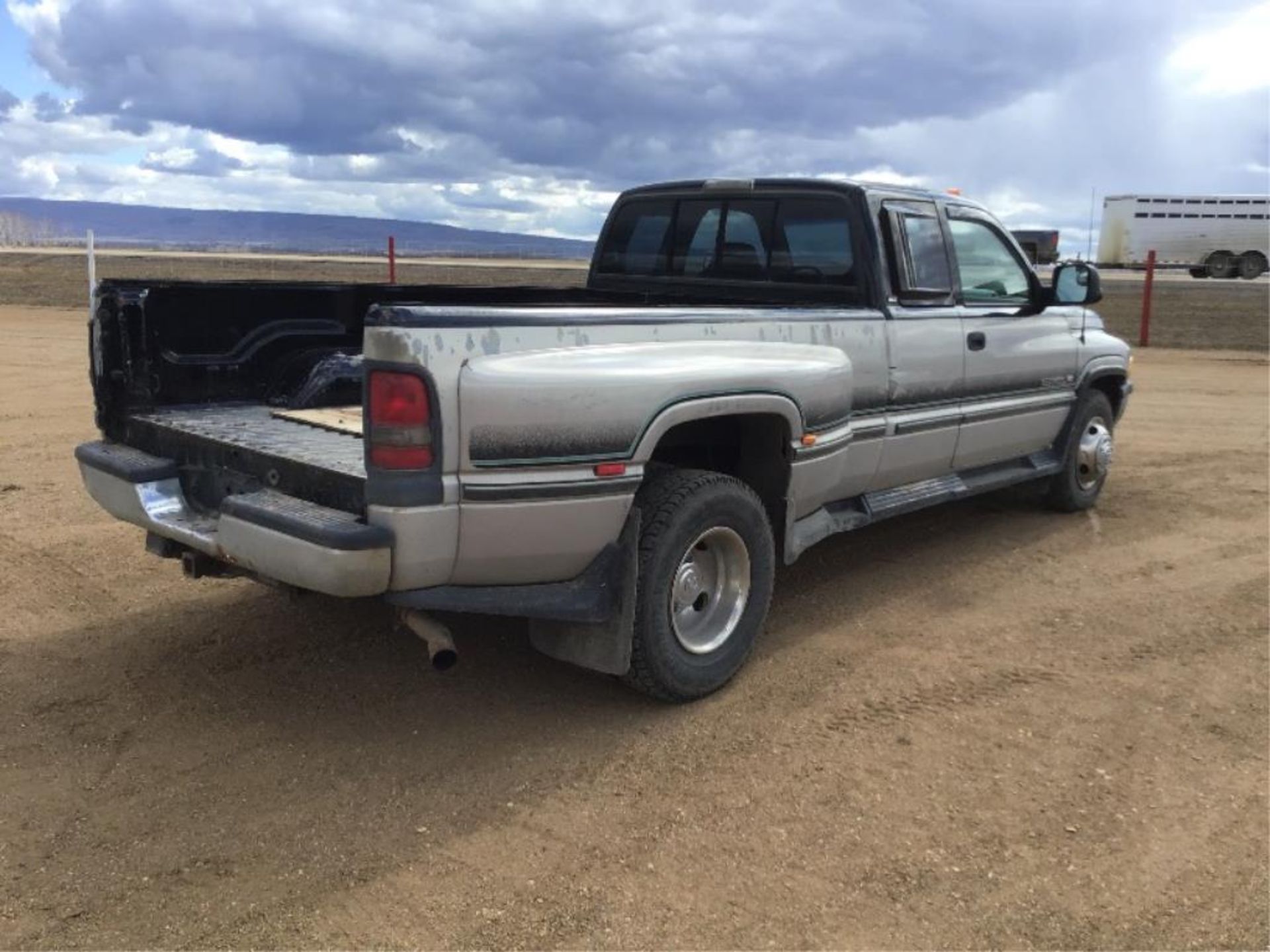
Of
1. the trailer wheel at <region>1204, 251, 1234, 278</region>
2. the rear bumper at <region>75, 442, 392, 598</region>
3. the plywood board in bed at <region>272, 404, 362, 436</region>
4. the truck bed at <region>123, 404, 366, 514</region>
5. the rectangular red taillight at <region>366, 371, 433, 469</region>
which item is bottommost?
the rear bumper at <region>75, 442, 392, 598</region>

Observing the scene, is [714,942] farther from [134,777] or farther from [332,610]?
[332,610]

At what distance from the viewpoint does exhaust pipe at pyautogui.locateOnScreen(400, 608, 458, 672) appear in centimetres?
357

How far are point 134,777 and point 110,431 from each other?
5.17 feet

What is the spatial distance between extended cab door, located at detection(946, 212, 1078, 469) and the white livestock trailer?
37.9m

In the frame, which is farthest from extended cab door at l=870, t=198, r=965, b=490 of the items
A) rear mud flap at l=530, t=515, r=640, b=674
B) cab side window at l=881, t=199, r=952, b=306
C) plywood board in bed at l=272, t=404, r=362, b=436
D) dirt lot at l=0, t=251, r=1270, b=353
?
dirt lot at l=0, t=251, r=1270, b=353

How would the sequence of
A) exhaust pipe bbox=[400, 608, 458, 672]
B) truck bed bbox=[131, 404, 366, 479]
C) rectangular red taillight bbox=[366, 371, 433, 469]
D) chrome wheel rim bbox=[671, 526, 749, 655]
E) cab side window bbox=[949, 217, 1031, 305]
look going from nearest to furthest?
1. rectangular red taillight bbox=[366, 371, 433, 469]
2. exhaust pipe bbox=[400, 608, 458, 672]
3. truck bed bbox=[131, 404, 366, 479]
4. chrome wheel rim bbox=[671, 526, 749, 655]
5. cab side window bbox=[949, 217, 1031, 305]

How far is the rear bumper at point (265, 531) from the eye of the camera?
329 centimetres

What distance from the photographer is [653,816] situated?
346 centimetres

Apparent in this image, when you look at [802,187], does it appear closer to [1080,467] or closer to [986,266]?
[986,266]

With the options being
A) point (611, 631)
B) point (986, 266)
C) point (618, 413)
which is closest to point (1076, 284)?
point (986, 266)

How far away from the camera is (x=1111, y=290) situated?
30484mm

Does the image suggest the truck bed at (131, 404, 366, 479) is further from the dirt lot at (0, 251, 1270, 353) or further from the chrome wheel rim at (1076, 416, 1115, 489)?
the dirt lot at (0, 251, 1270, 353)

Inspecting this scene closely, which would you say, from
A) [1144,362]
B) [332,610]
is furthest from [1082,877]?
[1144,362]

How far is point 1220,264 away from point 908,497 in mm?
40240
